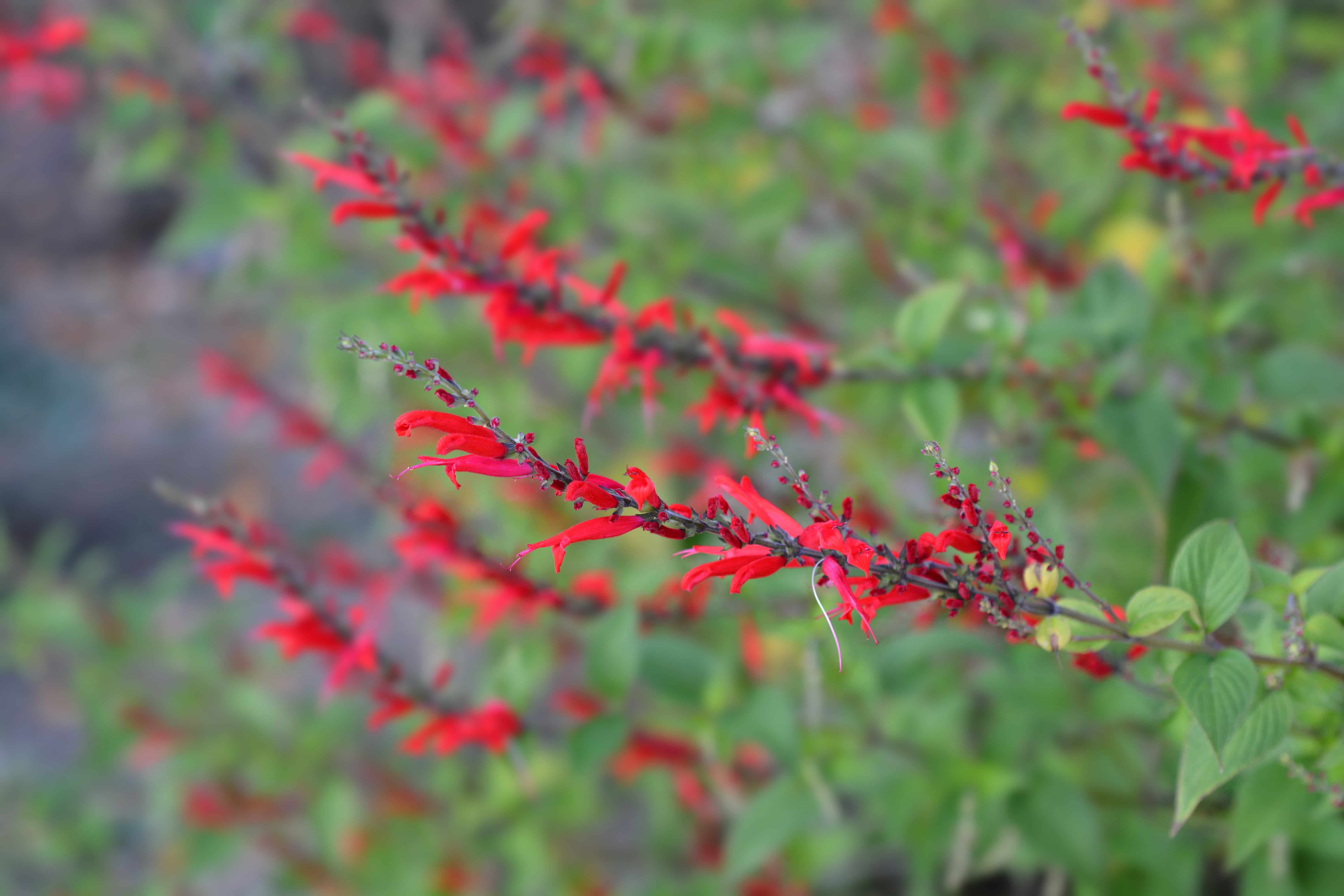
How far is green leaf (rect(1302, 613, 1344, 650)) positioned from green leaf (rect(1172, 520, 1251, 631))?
A: 0.19 ft

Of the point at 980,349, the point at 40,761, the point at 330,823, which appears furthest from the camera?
the point at 40,761

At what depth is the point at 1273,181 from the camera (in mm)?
1176

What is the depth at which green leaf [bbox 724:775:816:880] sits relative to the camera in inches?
64.7

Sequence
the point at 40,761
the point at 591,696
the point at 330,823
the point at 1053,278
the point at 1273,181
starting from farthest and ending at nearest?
the point at 40,761 < the point at 330,823 < the point at 1053,278 < the point at 591,696 < the point at 1273,181

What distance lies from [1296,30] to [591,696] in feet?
8.69

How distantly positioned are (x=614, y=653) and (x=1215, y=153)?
104 cm

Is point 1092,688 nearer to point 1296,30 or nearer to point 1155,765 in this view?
point 1155,765

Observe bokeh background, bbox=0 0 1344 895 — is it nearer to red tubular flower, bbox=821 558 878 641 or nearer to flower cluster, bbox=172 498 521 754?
flower cluster, bbox=172 498 521 754

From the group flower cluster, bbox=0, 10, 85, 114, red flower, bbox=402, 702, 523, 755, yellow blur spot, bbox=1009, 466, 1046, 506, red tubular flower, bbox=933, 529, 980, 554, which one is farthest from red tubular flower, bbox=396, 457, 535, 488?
flower cluster, bbox=0, 10, 85, 114

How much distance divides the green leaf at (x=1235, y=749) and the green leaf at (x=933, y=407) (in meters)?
0.50

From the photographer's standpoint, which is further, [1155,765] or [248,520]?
[1155,765]

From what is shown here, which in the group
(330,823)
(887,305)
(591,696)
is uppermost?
(887,305)

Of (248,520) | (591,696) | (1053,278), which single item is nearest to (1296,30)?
(1053,278)

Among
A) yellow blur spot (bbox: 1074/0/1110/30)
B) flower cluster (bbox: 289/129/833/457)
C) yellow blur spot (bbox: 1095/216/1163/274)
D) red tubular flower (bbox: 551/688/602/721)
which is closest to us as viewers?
flower cluster (bbox: 289/129/833/457)
